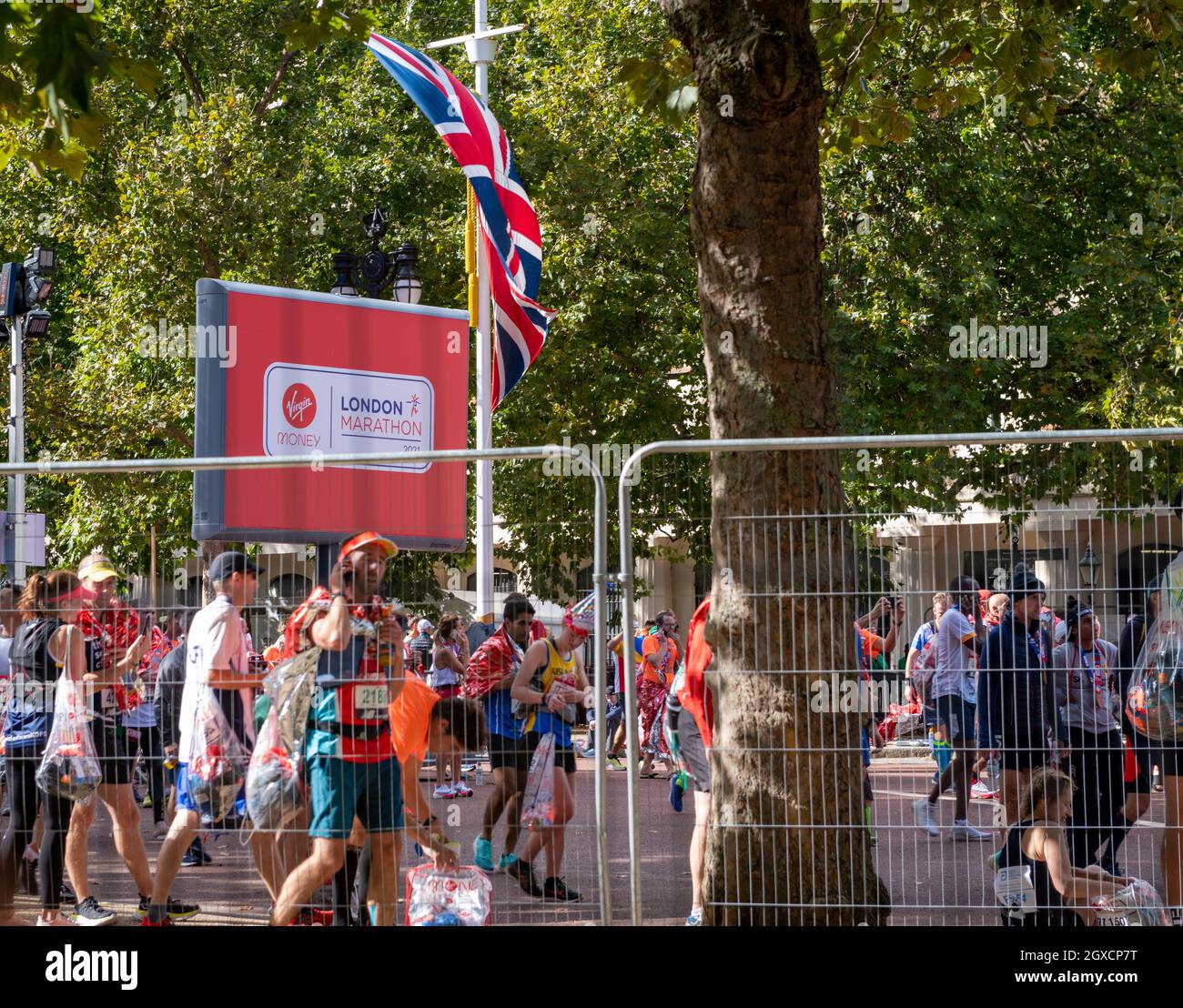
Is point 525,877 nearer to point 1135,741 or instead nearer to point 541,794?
point 541,794

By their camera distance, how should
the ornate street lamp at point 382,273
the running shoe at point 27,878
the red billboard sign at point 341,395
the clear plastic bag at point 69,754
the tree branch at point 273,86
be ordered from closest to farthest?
the clear plastic bag at point 69,754 < the running shoe at point 27,878 < the red billboard sign at point 341,395 < the ornate street lamp at point 382,273 < the tree branch at point 273,86

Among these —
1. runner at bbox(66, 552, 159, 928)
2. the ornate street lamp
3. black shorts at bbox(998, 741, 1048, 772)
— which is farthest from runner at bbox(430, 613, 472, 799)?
the ornate street lamp

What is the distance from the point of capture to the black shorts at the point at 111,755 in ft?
23.8

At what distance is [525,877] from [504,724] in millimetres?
1207

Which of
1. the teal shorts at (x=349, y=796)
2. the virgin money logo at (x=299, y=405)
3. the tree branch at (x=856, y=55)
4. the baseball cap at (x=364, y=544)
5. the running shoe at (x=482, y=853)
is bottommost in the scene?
the running shoe at (x=482, y=853)

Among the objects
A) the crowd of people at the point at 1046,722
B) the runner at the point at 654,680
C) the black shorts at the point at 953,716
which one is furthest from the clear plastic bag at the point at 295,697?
the runner at the point at 654,680

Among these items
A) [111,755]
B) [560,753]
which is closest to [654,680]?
[560,753]

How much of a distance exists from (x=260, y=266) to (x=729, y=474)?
57.1 feet

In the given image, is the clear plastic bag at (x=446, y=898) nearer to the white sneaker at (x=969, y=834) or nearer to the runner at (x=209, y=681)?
the runner at (x=209, y=681)

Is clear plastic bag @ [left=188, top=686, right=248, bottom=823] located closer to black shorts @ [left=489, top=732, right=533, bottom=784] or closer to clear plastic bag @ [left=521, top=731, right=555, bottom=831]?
black shorts @ [left=489, top=732, right=533, bottom=784]

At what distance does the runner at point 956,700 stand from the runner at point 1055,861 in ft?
0.96

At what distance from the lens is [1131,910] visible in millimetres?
6367

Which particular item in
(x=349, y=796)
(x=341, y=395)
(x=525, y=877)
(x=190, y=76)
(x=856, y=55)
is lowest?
(x=525, y=877)

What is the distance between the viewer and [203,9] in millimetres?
27297
